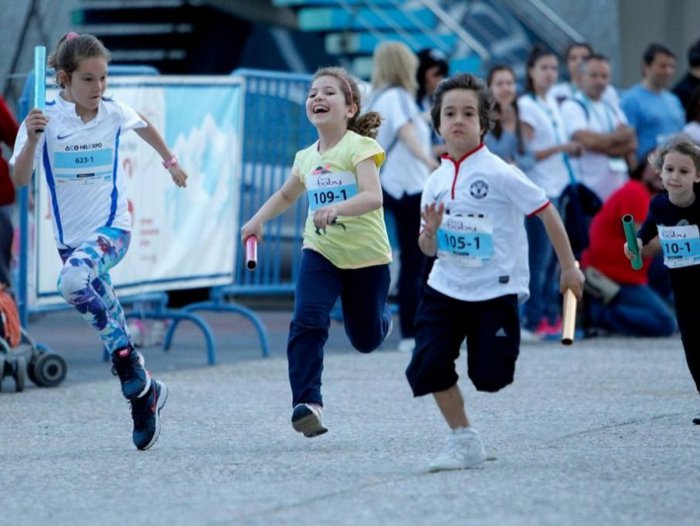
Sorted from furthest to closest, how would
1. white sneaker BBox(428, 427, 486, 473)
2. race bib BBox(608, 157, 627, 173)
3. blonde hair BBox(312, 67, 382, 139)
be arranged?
race bib BBox(608, 157, 627, 173)
blonde hair BBox(312, 67, 382, 139)
white sneaker BBox(428, 427, 486, 473)

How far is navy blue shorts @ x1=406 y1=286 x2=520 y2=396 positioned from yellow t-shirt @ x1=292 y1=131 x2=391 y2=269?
0.80m

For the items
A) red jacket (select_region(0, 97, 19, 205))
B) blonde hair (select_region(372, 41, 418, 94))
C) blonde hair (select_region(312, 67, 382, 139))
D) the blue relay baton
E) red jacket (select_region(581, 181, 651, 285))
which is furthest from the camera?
red jacket (select_region(581, 181, 651, 285))

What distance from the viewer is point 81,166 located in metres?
7.76

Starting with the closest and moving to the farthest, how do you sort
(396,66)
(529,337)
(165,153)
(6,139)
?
(165,153), (6,139), (396,66), (529,337)

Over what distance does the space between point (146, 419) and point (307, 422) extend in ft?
2.22

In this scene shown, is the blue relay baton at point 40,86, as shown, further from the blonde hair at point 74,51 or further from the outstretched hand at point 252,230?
the outstretched hand at point 252,230

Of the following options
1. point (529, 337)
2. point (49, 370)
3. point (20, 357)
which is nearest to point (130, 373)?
point (20, 357)

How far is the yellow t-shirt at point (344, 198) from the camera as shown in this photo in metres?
7.52

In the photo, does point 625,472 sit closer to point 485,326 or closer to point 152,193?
point 485,326

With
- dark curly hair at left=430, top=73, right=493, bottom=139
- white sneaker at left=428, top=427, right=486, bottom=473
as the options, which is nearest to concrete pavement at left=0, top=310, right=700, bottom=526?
white sneaker at left=428, top=427, right=486, bottom=473

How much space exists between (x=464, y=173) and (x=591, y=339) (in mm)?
6309

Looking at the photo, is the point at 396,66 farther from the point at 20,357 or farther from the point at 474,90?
the point at 474,90

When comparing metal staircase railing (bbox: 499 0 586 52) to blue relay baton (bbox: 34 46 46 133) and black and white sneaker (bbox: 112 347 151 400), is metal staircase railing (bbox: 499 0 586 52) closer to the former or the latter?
blue relay baton (bbox: 34 46 46 133)

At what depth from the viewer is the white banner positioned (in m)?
10.7
